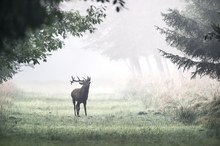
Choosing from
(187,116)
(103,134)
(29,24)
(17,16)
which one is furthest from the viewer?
(187,116)

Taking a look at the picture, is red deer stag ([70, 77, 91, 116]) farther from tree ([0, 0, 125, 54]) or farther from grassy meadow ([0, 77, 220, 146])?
tree ([0, 0, 125, 54])

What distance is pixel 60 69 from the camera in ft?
406

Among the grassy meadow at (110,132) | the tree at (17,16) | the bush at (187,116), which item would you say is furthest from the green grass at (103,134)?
the tree at (17,16)

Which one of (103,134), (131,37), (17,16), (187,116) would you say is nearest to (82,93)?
(187,116)

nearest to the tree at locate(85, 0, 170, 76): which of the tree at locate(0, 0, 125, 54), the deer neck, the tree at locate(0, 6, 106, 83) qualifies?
the deer neck

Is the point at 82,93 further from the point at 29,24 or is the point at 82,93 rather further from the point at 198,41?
the point at 29,24

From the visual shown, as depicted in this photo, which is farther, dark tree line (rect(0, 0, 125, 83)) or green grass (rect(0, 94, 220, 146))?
green grass (rect(0, 94, 220, 146))

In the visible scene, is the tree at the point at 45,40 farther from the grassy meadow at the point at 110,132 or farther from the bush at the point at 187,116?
the bush at the point at 187,116

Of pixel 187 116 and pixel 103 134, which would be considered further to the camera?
pixel 187 116

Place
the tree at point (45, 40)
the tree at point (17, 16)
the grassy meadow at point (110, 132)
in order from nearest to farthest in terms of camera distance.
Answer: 1. the tree at point (17, 16)
2. the grassy meadow at point (110, 132)
3. the tree at point (45, 40)

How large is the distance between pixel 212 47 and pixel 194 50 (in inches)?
28.8

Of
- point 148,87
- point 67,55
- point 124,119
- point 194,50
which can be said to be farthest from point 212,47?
point 67,55

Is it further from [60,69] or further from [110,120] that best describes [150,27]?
[60,69]

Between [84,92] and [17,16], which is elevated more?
[84,92]
